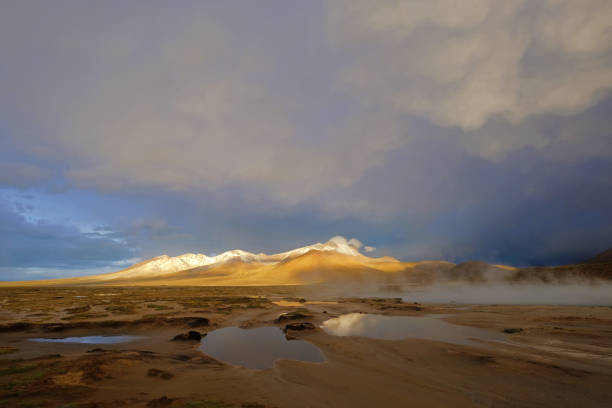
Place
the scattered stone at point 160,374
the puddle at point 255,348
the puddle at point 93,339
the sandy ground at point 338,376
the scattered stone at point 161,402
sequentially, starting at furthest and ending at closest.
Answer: the puddle at point 93,339 < the puddle at point 255,348 < the scattered stone at point 160,374 < the sandy ground at point 338,376 < the scattered stone at point 161,402

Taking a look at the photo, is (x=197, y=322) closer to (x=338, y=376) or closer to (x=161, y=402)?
(x=338, y=376)

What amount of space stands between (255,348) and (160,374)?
6472 millimetres

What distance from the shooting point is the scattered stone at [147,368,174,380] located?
10.1 m

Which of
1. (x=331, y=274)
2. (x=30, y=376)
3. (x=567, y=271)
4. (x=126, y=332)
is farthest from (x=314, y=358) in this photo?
(x=331, y=274)

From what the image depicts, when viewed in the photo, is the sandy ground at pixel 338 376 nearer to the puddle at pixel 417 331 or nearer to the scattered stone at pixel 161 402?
the scattered stone at pixel 161 402

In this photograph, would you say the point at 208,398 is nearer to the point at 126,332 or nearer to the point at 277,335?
the point at 277,335

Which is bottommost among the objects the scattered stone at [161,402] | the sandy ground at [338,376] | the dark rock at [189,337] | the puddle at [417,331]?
the puddle at [417,331]

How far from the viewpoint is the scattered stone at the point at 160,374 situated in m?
10.1

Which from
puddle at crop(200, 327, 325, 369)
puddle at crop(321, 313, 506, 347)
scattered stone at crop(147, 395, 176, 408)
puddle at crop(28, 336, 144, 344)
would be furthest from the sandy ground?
puddle at crop(321, 313, 506, 347)

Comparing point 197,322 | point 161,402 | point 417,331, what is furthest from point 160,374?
point 417,331

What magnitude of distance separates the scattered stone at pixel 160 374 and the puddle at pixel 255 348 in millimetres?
3202

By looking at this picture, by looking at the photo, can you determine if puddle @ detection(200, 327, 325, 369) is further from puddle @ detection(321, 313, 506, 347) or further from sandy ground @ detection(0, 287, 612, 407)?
puddle @ detection(321, 313, 506, 347)

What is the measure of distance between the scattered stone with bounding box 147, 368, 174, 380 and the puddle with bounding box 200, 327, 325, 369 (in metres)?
3.20

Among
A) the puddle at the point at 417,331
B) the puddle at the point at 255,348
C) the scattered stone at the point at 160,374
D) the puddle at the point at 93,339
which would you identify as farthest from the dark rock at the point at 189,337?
the puddle at the point at 417,331
